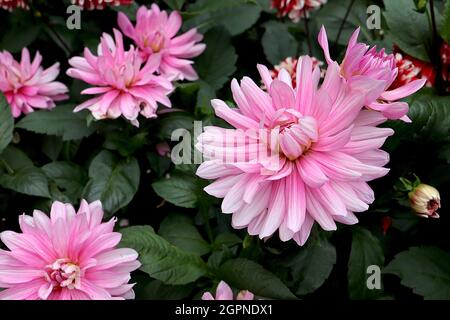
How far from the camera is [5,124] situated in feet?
3.71

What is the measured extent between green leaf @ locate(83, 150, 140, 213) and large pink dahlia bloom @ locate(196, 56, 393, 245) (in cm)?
33

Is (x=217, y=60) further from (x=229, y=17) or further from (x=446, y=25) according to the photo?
(x=446, y=25)

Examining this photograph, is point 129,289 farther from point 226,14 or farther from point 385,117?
point 226,14

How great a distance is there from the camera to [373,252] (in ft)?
3.46

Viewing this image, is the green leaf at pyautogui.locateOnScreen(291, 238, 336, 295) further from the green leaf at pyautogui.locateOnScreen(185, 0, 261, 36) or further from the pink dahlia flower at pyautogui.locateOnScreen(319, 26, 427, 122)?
the green leaf at pyautogui.locateOnScreen(185, 0, 261, 36)

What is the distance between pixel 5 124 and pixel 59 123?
11 centimetres

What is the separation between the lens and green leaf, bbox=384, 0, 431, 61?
1160 mm

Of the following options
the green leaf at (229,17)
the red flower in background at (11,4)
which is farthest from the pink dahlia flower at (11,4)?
the green leaf at (229,17)

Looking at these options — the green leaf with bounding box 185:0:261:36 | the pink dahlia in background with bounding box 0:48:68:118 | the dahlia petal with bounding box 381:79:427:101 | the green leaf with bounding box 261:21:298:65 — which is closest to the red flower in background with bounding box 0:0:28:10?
the pink dahlia in background with bounding box 0:48:68:118

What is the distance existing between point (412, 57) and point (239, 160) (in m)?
0.59

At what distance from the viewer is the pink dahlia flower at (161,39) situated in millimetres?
1266

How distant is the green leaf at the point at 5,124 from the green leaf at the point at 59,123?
55mm

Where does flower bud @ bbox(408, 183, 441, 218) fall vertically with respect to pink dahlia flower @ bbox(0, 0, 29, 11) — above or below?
below

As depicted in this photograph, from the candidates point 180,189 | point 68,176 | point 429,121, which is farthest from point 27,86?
point 429,121
